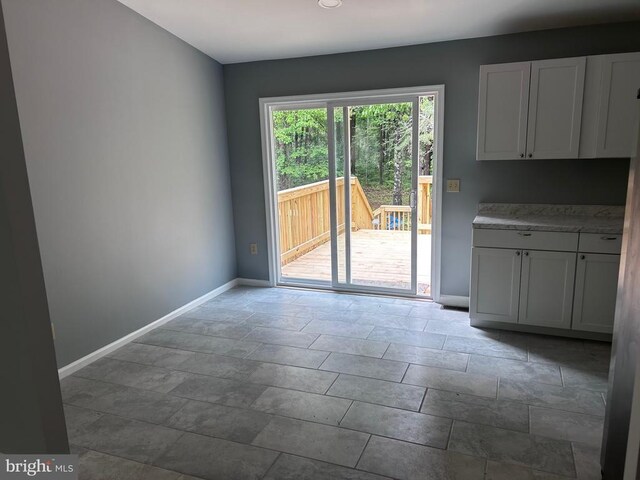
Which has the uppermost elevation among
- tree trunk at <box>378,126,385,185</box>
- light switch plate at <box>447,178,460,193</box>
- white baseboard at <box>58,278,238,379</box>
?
tree trunk at <box>378,126,385,185</box>

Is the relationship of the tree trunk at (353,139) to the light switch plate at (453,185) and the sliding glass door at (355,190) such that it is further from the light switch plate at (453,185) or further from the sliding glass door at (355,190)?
the light switch plate at (453,185)

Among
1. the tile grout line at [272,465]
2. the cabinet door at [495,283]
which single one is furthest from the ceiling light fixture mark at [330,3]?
the tile grout line at [272,465]

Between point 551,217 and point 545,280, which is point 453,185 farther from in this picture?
point 545,280

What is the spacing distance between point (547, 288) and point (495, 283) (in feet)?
1.23

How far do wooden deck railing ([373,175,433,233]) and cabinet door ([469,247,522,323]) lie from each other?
3.08 ft

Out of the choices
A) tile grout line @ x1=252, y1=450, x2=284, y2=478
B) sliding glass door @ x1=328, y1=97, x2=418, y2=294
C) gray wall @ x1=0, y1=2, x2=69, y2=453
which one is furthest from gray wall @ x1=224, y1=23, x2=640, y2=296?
gray wall @ x1=0, y1=2, x2=69, y2=453

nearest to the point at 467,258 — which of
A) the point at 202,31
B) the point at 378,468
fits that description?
the point at 378,468

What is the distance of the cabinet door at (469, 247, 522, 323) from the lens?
3.54 metres

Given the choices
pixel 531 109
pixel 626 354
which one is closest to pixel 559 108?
pixel 531 109

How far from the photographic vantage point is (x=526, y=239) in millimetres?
3461

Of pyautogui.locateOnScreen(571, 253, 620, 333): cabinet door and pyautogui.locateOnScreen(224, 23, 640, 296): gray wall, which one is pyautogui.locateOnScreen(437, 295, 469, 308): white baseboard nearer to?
pyautogui.locateOnScreen(224, 23, 640, 296): gray wall

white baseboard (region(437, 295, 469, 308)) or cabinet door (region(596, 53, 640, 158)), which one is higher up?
cabinet door (region(596, 53, 640, 158))

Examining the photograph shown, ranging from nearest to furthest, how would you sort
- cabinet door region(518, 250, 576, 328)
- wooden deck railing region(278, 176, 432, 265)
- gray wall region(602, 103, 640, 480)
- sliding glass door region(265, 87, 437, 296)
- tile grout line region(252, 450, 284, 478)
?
gray wall region(602, 103, 640, 480) < tile grout line region(252, 450, 284, 478) < cabinet door region(518, 250, 576, 328) < sliding glass door region(265, 87, 437, 296) < wooden deck railing region(278, 176, 432, 265)

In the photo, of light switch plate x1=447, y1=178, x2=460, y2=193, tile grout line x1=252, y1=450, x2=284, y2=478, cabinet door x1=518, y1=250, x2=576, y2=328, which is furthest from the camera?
light switch plate x1=447, y1=178, x2=460, y2=193
